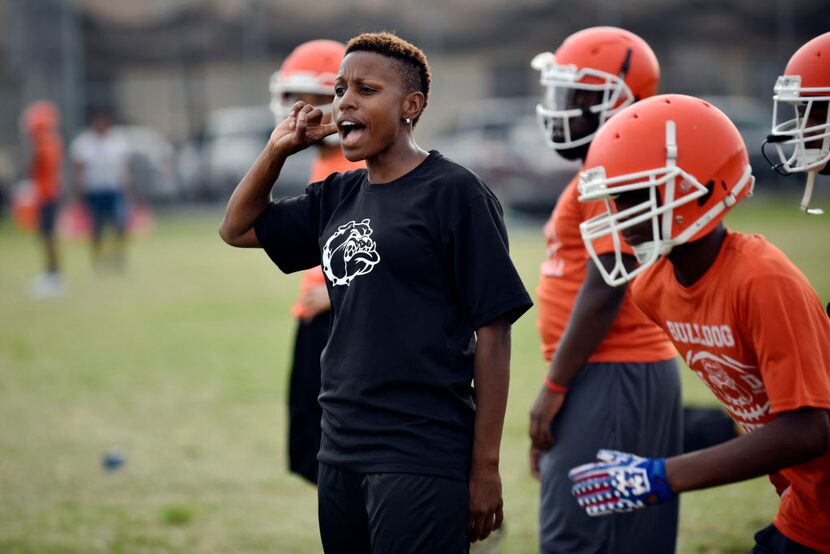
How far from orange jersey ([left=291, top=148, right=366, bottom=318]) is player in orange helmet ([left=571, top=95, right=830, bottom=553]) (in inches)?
73.7

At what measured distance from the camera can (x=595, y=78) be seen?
14.3 ft

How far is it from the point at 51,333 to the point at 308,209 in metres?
9.40

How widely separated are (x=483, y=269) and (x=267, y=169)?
33.7 inches

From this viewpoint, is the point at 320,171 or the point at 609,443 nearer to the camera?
the point at 609,443

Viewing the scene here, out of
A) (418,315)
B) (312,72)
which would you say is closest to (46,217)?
(312,72)

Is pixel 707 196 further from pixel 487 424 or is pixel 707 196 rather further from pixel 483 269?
pixel 487 424

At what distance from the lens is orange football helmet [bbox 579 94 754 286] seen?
307cm

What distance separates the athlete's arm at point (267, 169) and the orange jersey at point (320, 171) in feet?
3.79

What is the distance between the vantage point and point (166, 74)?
103ft

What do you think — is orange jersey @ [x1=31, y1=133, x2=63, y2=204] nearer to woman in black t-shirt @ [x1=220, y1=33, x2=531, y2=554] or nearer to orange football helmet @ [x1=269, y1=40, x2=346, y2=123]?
orange football helmet @ [x1=269, y1=40, x2=346, y2=123]

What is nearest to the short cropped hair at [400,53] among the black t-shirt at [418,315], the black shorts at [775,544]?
the black t-shirt at [418,315]

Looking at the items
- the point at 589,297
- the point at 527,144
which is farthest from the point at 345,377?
the point at 527,144

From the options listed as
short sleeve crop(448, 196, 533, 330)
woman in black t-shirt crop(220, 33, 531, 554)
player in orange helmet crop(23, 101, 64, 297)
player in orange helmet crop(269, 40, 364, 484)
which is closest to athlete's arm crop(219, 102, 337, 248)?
woman in black t-shirt crop(220, 33, 531, 554)

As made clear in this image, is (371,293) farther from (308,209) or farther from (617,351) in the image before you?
(617,351)
